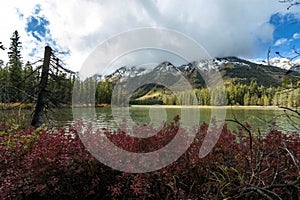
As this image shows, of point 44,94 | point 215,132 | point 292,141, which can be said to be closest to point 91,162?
point 215,132

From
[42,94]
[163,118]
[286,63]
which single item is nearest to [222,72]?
[286,63]

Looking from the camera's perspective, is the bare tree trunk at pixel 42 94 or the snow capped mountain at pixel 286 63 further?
the bare tree trunk at pixel 42 94

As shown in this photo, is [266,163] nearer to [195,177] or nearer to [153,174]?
[195,177]

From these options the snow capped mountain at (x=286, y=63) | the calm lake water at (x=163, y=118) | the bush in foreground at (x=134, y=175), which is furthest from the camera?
the calm lake water at (x=163, y=118)

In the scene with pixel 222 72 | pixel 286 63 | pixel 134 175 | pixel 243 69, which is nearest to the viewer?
pixel 286 63

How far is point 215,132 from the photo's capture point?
10.3ft

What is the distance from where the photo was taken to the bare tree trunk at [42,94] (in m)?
7.63

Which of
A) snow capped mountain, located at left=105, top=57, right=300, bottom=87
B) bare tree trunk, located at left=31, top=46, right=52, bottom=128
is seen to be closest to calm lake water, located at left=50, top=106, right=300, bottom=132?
snow capped mountain, located at left=105, top=57, right=300, bottom=87

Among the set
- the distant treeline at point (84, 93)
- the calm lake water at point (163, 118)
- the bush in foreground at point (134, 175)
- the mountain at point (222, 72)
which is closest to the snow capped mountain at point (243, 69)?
the mountain at point (222, 72)

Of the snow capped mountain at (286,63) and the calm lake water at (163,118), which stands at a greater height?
the snow capped mountain at (286,63)

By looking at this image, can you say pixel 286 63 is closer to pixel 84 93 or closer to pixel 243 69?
pixel 243 69

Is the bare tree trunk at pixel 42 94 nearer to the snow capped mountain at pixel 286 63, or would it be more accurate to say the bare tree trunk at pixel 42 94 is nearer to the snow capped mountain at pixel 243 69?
the snow capped mountain at pixel 243 69

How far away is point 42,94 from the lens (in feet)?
25.2

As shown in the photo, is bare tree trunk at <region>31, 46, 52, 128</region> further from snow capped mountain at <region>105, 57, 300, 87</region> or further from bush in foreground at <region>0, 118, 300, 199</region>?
bush in foreground at <region>0, 118, 300, 199</region>
